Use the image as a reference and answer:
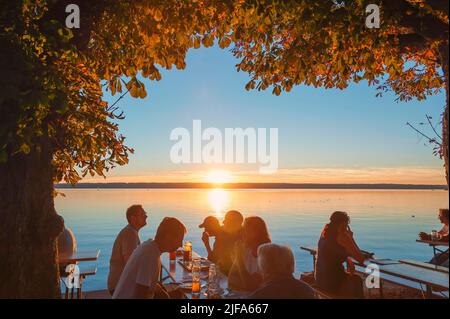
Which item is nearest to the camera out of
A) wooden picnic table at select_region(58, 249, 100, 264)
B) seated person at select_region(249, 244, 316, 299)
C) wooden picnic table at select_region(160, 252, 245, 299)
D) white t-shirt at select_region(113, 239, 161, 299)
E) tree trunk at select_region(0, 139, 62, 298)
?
seated person at select_region(249, 244, 316, 299)

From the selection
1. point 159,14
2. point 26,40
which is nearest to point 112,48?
point 159,14

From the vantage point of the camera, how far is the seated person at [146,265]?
3921 mm

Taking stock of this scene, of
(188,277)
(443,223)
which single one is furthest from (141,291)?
(443,223)

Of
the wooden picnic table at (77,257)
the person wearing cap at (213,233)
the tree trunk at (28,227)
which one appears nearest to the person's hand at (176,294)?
Answer: the tree trunk at (28,227)

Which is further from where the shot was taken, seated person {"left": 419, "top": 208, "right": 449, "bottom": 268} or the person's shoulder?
seated person {"left": 419, "top": 208, "right": 449, "bottom": 268}

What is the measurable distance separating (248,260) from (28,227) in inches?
118

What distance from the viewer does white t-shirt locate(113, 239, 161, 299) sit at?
3963 mm

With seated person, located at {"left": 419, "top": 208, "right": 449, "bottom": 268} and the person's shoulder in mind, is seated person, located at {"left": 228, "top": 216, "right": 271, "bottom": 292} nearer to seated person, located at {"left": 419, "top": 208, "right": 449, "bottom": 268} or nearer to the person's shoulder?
the person's shoulder

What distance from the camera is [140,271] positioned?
13.1 feet

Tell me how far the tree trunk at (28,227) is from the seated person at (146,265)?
131 centimetres

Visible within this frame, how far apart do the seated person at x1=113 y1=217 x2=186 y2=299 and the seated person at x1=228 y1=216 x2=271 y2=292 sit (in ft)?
3.77

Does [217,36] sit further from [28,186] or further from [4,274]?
[4,274]

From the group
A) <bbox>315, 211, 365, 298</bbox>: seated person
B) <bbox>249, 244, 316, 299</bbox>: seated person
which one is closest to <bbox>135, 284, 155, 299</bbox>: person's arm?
<bbox>249, 244, 316, 299</bbox>: seated person
